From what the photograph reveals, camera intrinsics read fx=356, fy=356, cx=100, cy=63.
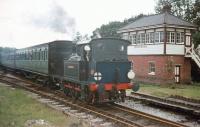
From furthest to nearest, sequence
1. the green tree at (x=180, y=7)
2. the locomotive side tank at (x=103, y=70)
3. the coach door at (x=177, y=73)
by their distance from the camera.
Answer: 1. the green tree at (x=180, y=7)
2. the coach door at (x=177, y=73)
3. the locomotive side tank at (x=103, y=70)

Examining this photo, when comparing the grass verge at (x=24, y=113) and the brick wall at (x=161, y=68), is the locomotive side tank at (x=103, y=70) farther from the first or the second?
the brick wall at (x=161, y=68)

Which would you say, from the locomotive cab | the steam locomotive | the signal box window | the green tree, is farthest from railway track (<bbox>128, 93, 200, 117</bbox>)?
the green tree

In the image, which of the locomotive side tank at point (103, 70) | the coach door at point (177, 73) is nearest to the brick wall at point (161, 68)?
the coach door at point (177, 73)

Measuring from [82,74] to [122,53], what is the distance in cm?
213

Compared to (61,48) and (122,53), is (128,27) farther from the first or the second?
(122,53)

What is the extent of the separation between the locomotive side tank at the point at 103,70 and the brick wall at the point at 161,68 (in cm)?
1434

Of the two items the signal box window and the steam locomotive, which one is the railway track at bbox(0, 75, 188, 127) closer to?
the steam locomotive

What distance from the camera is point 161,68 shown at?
100 feet

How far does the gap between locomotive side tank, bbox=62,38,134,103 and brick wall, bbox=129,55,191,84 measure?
1434 centimetres

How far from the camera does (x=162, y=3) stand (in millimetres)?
52031

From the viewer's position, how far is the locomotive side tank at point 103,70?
50.9 ft

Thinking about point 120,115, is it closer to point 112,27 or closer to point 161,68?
point 161,68

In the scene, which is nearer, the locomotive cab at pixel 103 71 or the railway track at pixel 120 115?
the railway track at pixel 120 115

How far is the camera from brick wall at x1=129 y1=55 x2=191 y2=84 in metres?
30.4
